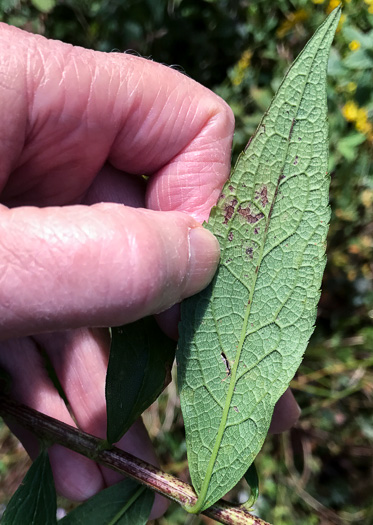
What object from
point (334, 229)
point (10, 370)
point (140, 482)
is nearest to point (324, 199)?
point (140, 482)

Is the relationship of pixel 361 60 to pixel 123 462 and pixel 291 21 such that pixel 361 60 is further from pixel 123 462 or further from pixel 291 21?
pixel 123 462

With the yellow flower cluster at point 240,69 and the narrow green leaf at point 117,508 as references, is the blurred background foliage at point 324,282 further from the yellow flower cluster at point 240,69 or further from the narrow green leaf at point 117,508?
the narrow green leaf at point 117,508

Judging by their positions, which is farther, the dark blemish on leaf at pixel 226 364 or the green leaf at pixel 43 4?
the green leaf at pixel 43 4

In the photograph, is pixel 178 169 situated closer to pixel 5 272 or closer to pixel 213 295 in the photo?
pixel 213 295

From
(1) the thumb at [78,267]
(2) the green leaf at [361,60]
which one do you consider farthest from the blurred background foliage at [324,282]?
(1) the thumb at [78,267]

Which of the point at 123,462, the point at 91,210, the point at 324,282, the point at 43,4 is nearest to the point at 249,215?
the point at 91,210

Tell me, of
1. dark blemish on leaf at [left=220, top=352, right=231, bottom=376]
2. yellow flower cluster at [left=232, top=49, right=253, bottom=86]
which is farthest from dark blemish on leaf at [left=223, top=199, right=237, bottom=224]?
yellow flower cluster at [left=232, top=49, right=253, bottom=86]
